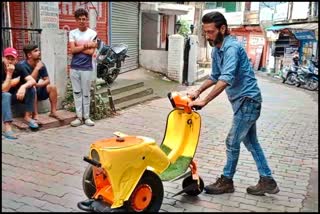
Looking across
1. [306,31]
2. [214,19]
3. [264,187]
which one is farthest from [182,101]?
[306,31]

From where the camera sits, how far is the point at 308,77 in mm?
13742

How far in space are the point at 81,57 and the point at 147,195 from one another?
3.16 m

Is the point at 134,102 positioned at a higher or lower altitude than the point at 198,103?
lower

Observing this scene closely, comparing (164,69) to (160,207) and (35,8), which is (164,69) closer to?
(35,8)

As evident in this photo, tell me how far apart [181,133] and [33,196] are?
1393mm

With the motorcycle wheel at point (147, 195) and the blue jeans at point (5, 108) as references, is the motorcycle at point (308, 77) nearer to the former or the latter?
the blue jeans at point (5, 108)

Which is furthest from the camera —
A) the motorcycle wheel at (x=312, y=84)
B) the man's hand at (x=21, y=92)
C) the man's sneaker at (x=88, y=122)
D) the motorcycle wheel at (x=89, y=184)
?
the motorcycle wheel at (x=312, y=84)

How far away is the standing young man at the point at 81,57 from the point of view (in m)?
5.36

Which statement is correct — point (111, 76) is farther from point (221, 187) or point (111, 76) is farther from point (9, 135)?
point (221, 187)

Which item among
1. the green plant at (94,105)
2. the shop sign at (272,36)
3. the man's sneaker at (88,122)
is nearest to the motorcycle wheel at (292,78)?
the shop sign at (272,36)

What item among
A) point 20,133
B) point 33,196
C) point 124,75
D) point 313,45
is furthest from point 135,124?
point 313,45

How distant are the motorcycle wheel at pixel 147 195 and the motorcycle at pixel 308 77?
463 inches

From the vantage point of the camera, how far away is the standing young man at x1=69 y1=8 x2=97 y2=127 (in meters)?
5.36

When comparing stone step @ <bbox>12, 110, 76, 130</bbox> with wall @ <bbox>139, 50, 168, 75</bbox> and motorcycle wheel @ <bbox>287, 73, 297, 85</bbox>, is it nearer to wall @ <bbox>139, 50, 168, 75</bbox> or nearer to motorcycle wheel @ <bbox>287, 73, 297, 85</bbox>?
wall @ <bbox>139, 50, 168, 75</bbox>
